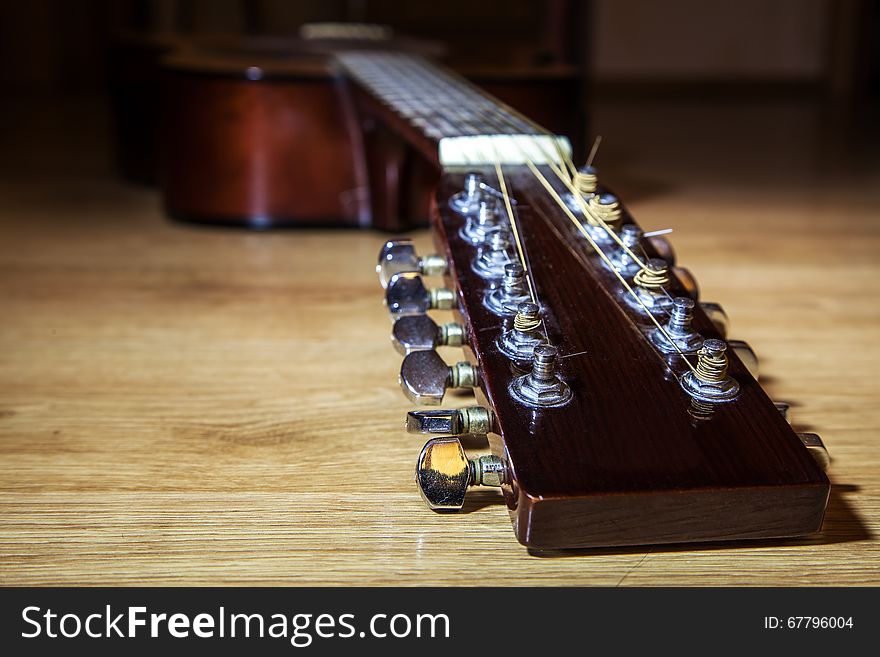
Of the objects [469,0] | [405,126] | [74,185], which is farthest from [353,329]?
[469,0]

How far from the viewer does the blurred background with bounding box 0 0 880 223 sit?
1.67 m

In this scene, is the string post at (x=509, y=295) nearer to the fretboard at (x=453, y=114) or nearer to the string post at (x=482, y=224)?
the string post at (x=482, y=224)

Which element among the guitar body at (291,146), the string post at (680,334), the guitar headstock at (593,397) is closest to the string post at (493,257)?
the guitar headstock at (593,397)

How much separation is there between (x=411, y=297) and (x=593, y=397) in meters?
0.16

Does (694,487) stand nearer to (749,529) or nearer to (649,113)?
(749,529)

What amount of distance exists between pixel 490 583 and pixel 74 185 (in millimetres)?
1337

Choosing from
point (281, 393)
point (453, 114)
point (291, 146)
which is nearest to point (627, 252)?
point (281, 393)

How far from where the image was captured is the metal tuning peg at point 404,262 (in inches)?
27.3

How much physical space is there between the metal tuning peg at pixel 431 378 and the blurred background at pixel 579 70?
86 centimetres

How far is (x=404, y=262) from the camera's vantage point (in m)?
0.70

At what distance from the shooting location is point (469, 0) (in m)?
3.17

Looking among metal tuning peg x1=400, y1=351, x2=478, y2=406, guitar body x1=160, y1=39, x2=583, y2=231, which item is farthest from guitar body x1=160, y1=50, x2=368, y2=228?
metal tuning peg x1=400, y1=351, x2=478, y2=406

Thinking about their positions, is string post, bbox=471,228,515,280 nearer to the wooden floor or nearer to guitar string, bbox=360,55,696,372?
guitar string, bbox=360,55,696,372

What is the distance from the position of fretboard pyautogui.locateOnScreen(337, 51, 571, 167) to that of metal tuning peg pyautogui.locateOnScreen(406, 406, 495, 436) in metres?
A: 0.38
